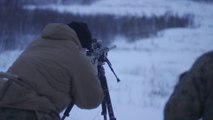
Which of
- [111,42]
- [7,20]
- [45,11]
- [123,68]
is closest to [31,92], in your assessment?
[123,68]

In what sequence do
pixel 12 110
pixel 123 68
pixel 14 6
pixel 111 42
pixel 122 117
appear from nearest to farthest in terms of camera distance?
1. pixel 12 110
2. pixel 122 117
3. pixel 123 68
4. pixel 111 42
5. pixel 14 6

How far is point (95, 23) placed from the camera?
13023mm

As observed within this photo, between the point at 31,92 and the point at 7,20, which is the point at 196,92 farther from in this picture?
the point at 7,20

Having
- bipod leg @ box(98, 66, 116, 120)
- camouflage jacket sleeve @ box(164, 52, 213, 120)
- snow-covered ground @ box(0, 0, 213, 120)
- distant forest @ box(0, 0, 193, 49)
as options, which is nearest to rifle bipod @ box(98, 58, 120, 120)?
bipod leg @ box(98, 66, 116, 120)

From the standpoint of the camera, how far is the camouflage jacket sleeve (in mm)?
1756

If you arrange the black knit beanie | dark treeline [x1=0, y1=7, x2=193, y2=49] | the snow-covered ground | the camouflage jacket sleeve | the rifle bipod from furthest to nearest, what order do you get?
dark treeline [x1=0, y1=7, x2=193, y2=49], the snow-covered ground, the rifle bipod, the black knit beanie, the camouflage jacket sleeve

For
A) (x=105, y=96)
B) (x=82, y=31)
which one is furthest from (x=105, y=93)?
(x=82, y=31)

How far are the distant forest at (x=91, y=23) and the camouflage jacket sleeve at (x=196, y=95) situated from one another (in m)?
8.56

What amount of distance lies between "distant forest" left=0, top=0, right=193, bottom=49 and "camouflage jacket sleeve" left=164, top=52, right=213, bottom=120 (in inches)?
337

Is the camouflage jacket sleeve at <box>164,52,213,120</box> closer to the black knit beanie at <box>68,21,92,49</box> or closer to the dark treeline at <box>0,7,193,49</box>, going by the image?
the black knit beanie at <box>68,21,92,49</box>

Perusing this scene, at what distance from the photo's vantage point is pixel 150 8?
17.5 meters

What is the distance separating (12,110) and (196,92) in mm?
1020

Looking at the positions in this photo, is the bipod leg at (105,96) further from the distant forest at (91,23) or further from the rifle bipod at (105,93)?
the distant forest at (91,23)

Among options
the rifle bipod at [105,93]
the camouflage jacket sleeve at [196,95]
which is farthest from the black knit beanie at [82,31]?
the camouflage jacket sleeve at [196,95]
